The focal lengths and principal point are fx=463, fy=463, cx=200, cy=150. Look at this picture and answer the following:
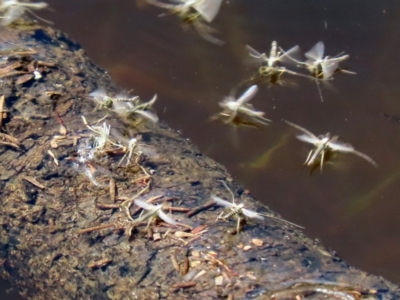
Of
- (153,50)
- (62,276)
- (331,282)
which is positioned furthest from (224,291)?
(153,50)

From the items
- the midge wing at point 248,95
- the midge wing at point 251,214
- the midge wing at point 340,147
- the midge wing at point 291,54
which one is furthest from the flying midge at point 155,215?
the midge wing at point 291,54

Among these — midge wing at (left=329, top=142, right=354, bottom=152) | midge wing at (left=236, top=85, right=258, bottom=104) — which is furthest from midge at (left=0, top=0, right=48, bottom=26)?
midge wing at (left=329, top=142, right=354, bottom=152)

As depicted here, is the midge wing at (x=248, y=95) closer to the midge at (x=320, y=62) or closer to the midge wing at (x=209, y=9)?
the midge at (x=320, y=62)

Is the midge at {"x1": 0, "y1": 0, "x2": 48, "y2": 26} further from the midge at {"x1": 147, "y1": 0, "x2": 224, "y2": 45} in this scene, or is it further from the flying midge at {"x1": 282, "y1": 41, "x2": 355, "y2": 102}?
the flying midge at {"x1": 282, "y1": 41, "x2": 355, "y2": 102}

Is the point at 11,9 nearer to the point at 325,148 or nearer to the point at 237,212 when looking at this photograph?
the point at 237,212

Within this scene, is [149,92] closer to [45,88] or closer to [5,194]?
[45,88]

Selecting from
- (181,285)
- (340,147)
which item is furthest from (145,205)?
(340,147)
